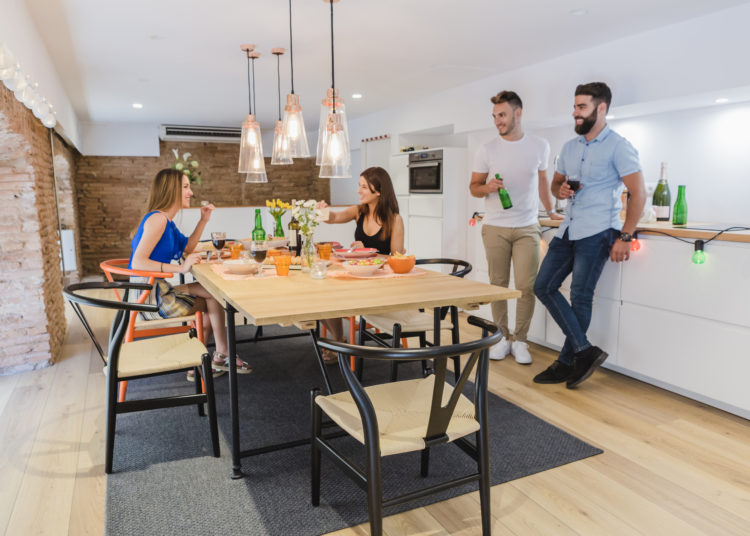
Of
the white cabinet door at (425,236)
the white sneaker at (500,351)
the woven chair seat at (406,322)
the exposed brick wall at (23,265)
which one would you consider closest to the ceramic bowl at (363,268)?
the woven chair seat at (406,322)

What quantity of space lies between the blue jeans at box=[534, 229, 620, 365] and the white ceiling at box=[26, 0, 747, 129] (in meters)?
1.33

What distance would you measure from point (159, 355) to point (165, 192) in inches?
45.5

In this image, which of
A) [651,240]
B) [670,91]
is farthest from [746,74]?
[651,240]

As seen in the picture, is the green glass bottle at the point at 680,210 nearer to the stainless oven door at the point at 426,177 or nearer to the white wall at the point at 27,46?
the stainless oven door at the point at 426,177

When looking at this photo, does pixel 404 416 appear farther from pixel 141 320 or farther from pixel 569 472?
pixel 141 320

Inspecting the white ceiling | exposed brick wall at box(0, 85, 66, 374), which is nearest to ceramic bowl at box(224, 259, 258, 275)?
the white ceiling

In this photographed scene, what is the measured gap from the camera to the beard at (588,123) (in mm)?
3015

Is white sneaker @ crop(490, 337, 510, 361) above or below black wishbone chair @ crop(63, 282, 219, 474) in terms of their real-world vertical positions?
below

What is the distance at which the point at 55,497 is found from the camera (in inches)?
81.4

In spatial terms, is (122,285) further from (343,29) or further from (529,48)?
(529,48)

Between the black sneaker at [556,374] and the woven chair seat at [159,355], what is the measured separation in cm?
195

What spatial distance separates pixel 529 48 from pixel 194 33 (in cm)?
232

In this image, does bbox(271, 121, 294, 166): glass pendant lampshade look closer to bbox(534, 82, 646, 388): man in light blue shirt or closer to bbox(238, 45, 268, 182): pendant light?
bbox(238, 45, 268, 182): pendant light

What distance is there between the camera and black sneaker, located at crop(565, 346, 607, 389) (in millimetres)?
3113
